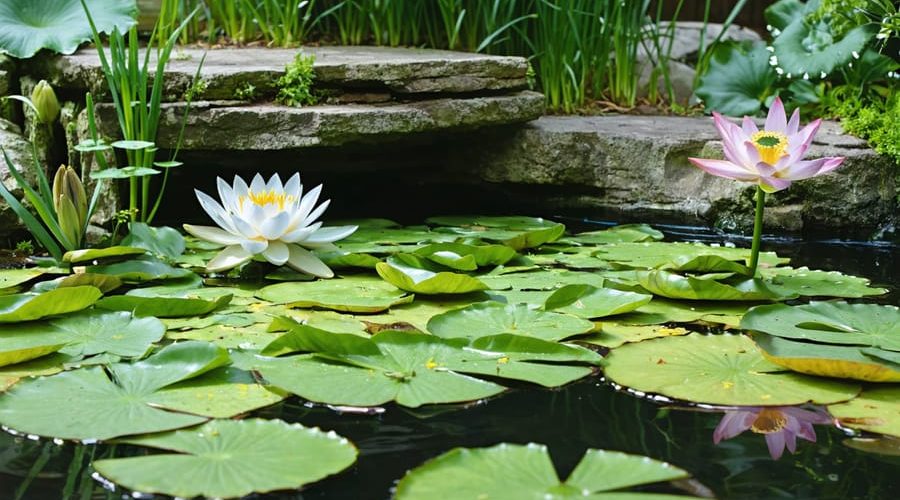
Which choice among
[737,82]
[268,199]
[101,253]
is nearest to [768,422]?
[268,199]

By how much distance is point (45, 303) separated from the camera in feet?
5.17

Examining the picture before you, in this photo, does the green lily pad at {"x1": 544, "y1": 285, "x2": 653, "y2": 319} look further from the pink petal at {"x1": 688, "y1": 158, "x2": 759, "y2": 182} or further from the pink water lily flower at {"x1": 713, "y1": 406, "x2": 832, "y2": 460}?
the pink water lily flower at {"x1": 713, "y1": 406, "x2": 832, "y2": 460}

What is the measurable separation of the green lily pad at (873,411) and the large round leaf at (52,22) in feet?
7.01

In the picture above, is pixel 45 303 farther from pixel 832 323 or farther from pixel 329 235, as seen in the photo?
pixel 832 323

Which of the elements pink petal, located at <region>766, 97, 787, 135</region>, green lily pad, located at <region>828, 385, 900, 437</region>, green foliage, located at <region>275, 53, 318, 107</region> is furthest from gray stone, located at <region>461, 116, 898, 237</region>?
green lily pad, located at <region>828, 385, 900, 437</region>

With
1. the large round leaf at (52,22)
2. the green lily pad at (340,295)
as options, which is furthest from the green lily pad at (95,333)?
the large round leaf at (52,22)

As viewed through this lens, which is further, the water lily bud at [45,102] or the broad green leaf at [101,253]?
the water lily bud at [45,102]

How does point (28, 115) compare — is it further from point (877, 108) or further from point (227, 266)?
point (877, 108)

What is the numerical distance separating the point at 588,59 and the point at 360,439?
282 cm

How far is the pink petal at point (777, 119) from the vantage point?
1.86 m

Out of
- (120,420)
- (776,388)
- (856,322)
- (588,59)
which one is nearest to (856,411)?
(776,388)

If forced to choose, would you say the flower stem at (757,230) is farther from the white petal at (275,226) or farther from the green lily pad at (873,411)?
the white petal at (275,226)

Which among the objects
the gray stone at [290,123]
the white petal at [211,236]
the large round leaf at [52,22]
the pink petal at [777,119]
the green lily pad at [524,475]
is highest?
the large round leaf at [52,22]

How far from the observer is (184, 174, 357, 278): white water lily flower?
1.96 metres
